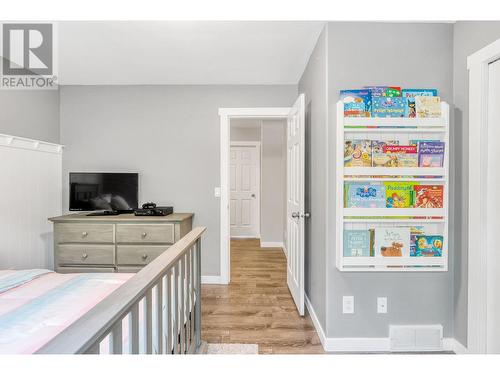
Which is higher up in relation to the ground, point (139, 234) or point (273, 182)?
point (273, 182)

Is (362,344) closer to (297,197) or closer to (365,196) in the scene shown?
(365,196)

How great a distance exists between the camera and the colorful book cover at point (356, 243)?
2068 mm

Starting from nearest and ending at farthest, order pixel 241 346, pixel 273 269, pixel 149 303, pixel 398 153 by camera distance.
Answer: pixel 149 303
pixel 398 153
pixel 241 346
pixel 273 269

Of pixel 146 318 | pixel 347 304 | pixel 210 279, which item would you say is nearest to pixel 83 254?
pixel 210 279

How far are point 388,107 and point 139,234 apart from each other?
101 inches

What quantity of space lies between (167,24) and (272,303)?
261 centimetres

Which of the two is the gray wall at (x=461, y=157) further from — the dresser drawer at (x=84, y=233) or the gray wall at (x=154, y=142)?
the dresser drawer at (x=84, y=233)

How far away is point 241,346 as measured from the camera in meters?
2.23

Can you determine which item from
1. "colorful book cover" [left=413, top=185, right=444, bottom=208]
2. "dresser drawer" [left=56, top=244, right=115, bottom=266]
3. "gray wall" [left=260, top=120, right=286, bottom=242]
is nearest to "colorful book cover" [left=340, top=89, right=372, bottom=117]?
"colorful book cover" [left=413, top=185, right=444, bottom=208]

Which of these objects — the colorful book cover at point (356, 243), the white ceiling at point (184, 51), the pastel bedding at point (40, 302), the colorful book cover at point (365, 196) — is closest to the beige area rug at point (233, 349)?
the pastel bedding at point (40, 302)

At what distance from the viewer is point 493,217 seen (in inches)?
72.8
